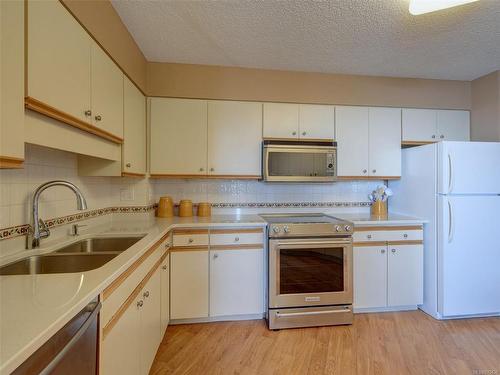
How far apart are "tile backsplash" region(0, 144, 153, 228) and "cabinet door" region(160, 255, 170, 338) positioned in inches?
27.0

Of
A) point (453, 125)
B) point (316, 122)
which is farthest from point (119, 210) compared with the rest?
point (453, 125)

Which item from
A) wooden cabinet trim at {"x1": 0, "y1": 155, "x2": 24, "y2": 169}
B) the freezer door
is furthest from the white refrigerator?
wooden cabinet trim at {"x1": 0, "y1": 155, "x2": 24, "y2": 169}

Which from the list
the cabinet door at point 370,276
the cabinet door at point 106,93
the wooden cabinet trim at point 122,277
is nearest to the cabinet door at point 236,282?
the wooden cabinet trim at point 122,277

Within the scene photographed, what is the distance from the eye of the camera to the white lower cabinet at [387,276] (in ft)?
7.84

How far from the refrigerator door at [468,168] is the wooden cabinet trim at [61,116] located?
2.71 meters

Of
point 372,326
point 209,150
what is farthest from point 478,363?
point 209,150

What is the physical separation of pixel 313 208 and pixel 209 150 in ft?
4.42

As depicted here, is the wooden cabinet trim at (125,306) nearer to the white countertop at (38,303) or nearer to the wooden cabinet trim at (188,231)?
the white countertop at (38,303)

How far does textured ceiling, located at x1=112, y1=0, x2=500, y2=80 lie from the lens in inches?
66.1

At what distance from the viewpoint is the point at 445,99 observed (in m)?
2.78

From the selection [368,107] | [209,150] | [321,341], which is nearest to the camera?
[321,341]

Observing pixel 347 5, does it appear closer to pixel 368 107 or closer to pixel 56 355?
pixel 368 107

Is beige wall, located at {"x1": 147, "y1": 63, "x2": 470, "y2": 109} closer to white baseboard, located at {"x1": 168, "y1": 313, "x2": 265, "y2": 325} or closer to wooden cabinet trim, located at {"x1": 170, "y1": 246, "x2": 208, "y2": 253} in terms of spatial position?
wooden cabinet trim, located at {"x1": 170, "y1": 246, "x2": 208, "y2": 253}

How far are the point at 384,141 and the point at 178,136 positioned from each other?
7.06 feet
